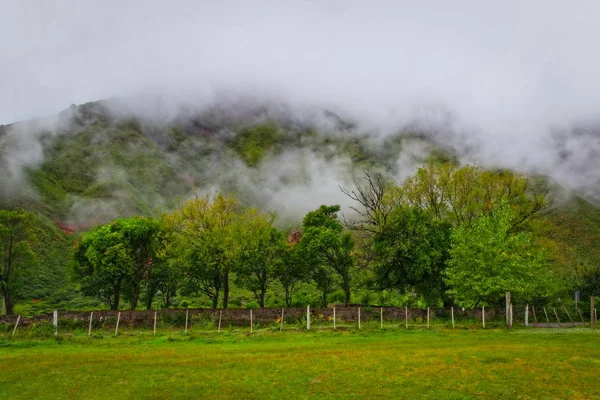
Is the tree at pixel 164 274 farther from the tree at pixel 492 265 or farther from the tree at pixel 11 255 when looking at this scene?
the tree at pixel 492 265

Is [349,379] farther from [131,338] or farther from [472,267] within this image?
[472,267]

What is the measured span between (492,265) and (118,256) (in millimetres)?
42741

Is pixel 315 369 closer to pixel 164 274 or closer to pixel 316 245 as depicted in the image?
pixel 316 245

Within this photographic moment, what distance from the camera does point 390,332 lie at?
37219 millimetres

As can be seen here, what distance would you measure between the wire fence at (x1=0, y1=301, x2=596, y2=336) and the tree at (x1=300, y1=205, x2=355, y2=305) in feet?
34.8

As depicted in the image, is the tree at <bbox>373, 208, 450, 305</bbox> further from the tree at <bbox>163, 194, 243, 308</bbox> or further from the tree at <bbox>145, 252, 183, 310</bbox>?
the tree at <bbox>145, 252, 183, 310</bbox>

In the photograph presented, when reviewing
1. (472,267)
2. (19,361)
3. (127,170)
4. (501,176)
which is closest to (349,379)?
(19,361)

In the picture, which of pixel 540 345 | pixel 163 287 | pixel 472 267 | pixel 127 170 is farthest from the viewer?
pixel 127 170

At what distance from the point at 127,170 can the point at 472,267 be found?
454ft

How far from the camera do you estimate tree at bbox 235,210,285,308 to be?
57.3 m

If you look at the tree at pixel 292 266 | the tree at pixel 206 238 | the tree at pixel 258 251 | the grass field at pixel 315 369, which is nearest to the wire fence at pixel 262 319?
the tree at pixel 206 238

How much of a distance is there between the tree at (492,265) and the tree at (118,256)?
36241mm

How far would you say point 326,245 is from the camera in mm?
56094

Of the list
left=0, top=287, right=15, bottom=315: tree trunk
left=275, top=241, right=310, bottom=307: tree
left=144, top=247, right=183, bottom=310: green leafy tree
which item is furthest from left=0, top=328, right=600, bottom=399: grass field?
left=275, top=241, right=310, bottom=307: tree
